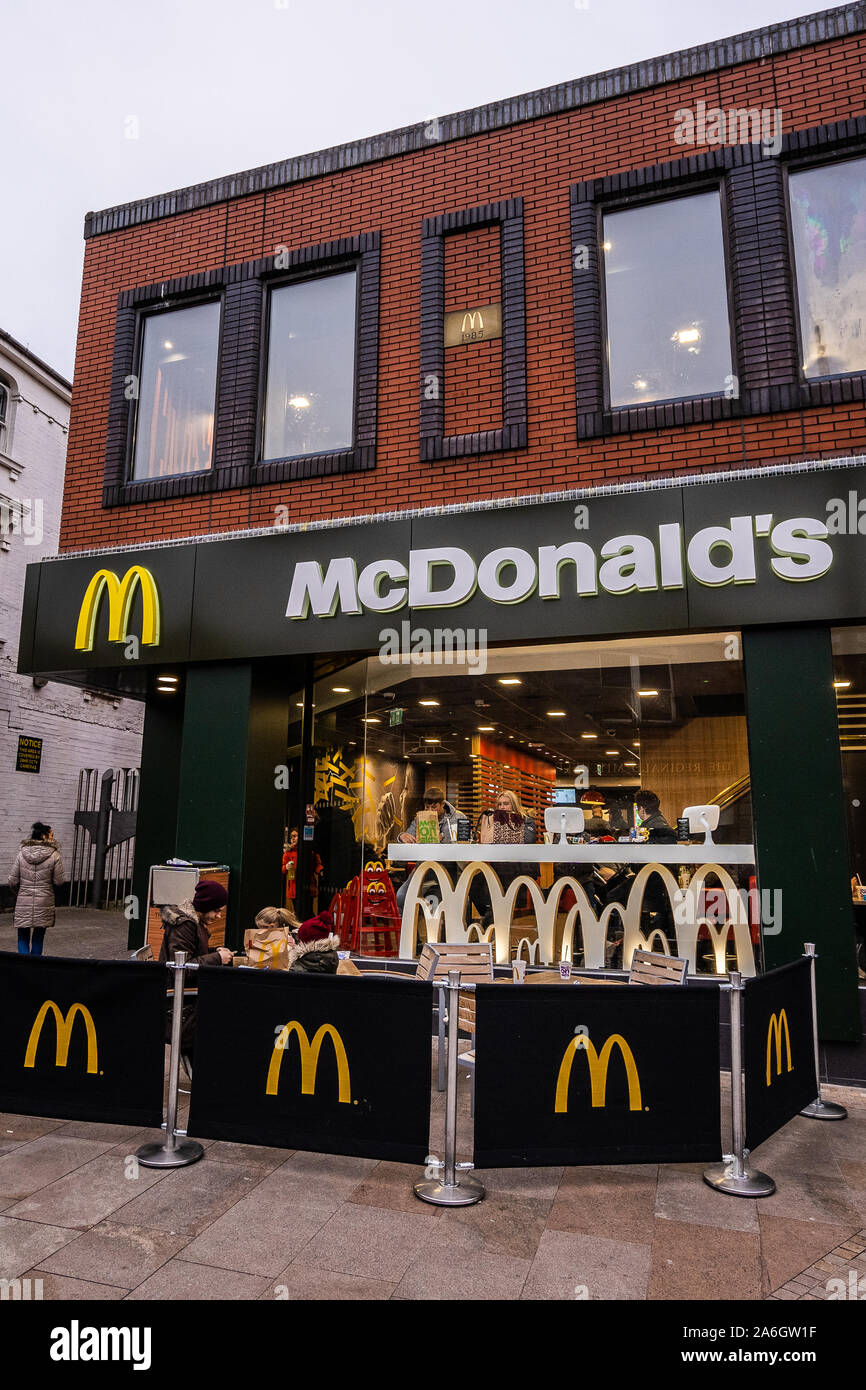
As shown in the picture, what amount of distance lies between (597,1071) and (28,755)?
1539cm

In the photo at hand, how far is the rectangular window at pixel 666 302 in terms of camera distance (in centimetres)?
839

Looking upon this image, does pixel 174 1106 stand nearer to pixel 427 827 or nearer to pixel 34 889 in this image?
pixel 427 827

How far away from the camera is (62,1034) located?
507cm

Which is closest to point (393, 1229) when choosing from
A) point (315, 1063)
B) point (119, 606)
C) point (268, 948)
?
point (315, 1063)

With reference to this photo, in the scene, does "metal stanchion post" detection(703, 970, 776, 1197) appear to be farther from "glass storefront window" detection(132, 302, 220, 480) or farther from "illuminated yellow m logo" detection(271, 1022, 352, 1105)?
"glass storefront window" detection(132, 302, 220, 480)

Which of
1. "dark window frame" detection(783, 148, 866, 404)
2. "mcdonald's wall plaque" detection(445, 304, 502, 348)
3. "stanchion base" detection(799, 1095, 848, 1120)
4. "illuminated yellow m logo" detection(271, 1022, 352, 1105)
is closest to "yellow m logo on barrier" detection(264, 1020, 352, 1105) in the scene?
"illuminated yellow m logo" detection(271, 1022, 352, 1105)

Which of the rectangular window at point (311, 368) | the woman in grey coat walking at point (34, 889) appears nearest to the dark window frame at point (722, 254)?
the rectangular window at point (311, 368)

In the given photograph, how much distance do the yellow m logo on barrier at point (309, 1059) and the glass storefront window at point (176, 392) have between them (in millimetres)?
7463

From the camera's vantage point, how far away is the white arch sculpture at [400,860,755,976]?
7.64m

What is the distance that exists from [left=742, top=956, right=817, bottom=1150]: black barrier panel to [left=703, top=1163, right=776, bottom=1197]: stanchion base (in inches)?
7.0

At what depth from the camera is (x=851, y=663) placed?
25.2 ft

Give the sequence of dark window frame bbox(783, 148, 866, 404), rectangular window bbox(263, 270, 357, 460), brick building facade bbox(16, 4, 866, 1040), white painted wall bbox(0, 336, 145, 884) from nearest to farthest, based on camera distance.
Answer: brick building facade bbox(16, 4, 866, 1040) < dark window frame bbox(783, 148, 866, 404) < rectangular window bbox(263, 270, 357, 460) < white painted wall bbox(0, 336, 145, 884)

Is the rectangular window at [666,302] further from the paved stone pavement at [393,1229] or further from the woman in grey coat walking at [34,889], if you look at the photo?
the woman in grey coat walking at [34,889]
